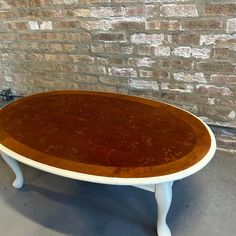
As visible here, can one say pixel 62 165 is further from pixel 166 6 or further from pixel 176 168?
pixel 166 6

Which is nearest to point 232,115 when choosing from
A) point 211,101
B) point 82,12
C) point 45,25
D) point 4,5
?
point 211,101

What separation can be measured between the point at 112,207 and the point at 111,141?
1.56 feet

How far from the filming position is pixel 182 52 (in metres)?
1.55

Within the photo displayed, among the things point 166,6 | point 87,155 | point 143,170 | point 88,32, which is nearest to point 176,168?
point 143,170

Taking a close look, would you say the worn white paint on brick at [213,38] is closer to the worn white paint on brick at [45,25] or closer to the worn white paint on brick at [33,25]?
the worn white paint on brick at [45,25]

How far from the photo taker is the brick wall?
144 centimetres

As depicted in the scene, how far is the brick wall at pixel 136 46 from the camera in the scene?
1444 mm

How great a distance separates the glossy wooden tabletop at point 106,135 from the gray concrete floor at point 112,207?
1.50 feet

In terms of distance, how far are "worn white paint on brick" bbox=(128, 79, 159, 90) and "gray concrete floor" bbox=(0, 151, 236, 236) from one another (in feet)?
2.17

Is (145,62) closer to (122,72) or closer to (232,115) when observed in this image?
(122,72)

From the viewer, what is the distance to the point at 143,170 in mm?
1003

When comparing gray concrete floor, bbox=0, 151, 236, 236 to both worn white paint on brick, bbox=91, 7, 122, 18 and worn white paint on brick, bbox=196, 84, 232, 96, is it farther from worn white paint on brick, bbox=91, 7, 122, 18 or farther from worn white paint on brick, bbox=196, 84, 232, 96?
worn white paint on brick, bbox=91, 7, 122, 18

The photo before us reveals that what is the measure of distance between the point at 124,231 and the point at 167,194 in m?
0.36

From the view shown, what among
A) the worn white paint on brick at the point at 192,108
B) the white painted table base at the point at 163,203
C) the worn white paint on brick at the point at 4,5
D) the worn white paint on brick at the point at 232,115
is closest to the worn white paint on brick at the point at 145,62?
the worn white paint on brick at the point at 192,108
